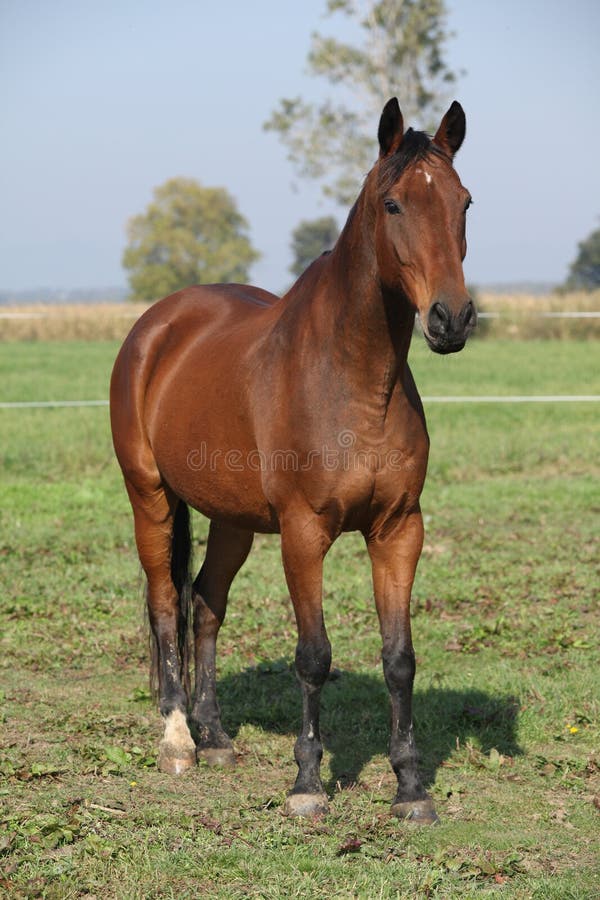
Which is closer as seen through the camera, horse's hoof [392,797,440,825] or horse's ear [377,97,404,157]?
horse's ear [377,97,404,157]

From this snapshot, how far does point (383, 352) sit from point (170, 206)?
74.0 m

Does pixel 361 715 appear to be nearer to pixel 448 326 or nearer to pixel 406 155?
pixel 448 326

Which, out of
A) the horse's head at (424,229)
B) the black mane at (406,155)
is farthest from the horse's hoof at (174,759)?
the black mane at (406,155)

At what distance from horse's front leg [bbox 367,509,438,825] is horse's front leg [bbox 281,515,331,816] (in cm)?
24

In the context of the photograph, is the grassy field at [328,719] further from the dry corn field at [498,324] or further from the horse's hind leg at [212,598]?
the dry corn field at [498,324]

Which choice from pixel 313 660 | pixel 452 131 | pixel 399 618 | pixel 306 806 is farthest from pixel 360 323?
pixel 306 806

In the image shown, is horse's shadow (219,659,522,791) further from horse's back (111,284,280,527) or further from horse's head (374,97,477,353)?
horse's head (374,97,477,353)

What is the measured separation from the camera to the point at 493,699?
5391mm

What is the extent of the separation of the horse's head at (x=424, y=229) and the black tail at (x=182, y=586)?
80.5 inches

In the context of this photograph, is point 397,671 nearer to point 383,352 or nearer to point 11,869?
point 383,352

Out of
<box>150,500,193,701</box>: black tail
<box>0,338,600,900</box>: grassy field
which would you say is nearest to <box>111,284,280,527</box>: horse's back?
<box>150,500,193,701</box>: black tail

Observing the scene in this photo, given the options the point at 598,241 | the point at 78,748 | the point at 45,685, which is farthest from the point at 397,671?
the point at 598,241

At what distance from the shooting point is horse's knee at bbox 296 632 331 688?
13.6 feet

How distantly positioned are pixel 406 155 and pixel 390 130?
127 millimetres
